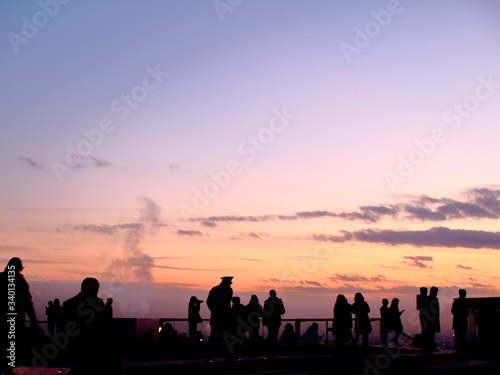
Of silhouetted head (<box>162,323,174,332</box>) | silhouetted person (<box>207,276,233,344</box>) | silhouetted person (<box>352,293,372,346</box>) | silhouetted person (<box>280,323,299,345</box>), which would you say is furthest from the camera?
silhouetted person (<box>280,323,299,345</box>)

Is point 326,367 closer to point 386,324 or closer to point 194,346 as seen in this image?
point 194,346

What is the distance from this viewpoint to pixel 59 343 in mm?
11312

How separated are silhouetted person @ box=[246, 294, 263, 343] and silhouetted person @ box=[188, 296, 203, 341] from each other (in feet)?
7.40

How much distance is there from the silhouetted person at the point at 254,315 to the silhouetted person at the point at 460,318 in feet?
20.8

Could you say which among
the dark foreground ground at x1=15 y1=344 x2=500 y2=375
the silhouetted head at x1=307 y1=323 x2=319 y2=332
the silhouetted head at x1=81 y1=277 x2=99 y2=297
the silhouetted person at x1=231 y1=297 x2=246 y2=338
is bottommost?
the dark foreground ground at x1=15 y1=344 x2=500 y2=375

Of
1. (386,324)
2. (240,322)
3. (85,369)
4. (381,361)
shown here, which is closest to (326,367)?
(381,361)

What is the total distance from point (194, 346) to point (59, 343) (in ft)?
22.0

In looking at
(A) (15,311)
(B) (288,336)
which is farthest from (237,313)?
(A) (15,311)

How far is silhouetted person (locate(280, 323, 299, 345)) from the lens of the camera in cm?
2231

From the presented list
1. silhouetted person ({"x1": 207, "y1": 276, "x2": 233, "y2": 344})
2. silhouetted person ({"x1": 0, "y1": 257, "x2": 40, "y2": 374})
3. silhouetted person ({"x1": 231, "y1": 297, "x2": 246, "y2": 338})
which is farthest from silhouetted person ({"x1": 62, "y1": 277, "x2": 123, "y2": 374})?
silhouetted person ({"x1": 231, "y1": 297, "x2": 246, "y2": 338})

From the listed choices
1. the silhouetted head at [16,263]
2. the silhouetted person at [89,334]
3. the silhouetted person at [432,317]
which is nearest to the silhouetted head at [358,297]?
the silhouetted person at [432,317]

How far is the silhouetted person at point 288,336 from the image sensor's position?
22.3 m

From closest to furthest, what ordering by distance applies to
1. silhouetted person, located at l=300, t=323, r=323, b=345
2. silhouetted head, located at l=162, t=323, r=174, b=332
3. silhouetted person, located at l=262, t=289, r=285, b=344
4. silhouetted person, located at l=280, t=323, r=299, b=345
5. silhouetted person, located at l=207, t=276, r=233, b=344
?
silhouetted person, located at l=207, t=276, r=233, b=344
silhouetted person, located at l=262, t=289, r=285, b=344
silhouetted person, located at l=300, t=323, r=323, b=345
silhouetted head, located at l=162, t=323, r=174, b=332
silhouetted person, located at l=280, t=323, r=299, b=345

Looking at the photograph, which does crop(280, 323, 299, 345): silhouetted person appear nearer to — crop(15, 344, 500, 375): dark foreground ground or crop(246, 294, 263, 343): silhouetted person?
crop(246, 294, 263, 343): silhouetted person
